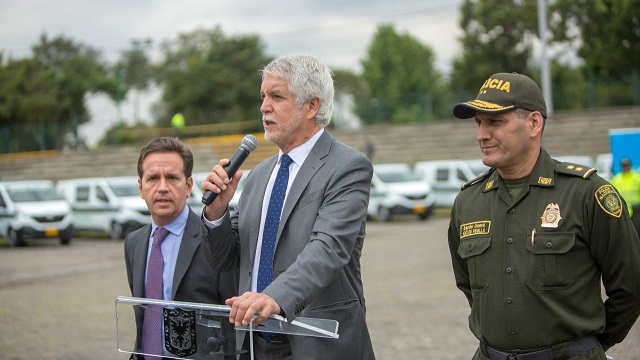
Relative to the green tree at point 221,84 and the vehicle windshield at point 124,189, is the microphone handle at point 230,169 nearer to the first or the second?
the vehicle windshield at point 124,189

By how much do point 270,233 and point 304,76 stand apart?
63cm

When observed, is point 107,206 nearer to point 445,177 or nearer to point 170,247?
point 445,177

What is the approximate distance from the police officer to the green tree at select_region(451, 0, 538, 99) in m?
42.0

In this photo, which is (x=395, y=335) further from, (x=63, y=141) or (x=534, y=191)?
(x=63, y=141)

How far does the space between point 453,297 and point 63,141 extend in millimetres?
34901

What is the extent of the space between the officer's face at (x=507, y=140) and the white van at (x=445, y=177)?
22.9m

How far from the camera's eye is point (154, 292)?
12.6ft

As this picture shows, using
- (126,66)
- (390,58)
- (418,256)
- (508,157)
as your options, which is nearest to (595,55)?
(418,256)

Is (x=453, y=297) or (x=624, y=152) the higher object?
(x=624, y=152)

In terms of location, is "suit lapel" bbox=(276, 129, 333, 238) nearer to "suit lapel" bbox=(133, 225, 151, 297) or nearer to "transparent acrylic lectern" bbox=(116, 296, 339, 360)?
"transparent acrylic lectern" bbox=(116, 296, 339, 360)

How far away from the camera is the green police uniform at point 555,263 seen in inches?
118

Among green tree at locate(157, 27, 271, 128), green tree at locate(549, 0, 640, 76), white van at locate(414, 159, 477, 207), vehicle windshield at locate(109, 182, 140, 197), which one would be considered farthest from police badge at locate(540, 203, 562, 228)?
green tree at locate(157, 27, 271, 128)

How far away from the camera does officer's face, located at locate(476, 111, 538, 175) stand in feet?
10.3

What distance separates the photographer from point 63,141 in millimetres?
42531
